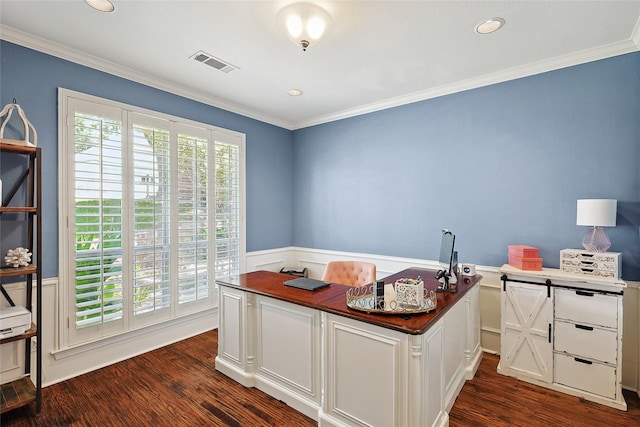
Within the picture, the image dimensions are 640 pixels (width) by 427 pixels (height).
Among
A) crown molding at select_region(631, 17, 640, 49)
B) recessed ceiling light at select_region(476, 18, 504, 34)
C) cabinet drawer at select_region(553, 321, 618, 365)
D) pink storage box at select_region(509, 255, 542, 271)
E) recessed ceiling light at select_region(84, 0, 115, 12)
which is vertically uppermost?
recessed ceiling light at select_region(84, 0, 115, 12)

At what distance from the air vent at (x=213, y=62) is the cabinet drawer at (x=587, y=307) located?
138 inches

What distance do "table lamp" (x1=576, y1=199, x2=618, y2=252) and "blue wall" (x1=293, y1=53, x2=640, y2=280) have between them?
0.44 ft

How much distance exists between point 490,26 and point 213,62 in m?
2.34

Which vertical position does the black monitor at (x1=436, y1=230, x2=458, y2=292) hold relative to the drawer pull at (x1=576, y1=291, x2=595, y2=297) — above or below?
above

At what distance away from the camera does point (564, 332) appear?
245 cm

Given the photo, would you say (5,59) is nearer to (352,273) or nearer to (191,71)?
(191,71)

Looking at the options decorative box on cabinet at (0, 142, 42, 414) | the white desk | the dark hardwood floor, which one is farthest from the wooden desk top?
decorative box on cabinet at (0, 142, 42, 414)

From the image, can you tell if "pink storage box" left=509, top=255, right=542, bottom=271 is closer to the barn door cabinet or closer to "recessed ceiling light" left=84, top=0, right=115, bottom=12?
the barn door cabinet

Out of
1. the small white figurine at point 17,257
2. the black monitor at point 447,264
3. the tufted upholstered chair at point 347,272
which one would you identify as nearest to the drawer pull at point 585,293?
the black monitor at point 447,264

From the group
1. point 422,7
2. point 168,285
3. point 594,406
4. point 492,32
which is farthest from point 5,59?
point 594,406

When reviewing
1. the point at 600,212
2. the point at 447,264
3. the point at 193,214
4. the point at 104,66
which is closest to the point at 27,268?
the point at 193,214

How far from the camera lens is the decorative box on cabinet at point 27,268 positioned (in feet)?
7.00

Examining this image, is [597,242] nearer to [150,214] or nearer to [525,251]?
[525,251]

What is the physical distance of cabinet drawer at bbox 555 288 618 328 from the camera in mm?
2281
